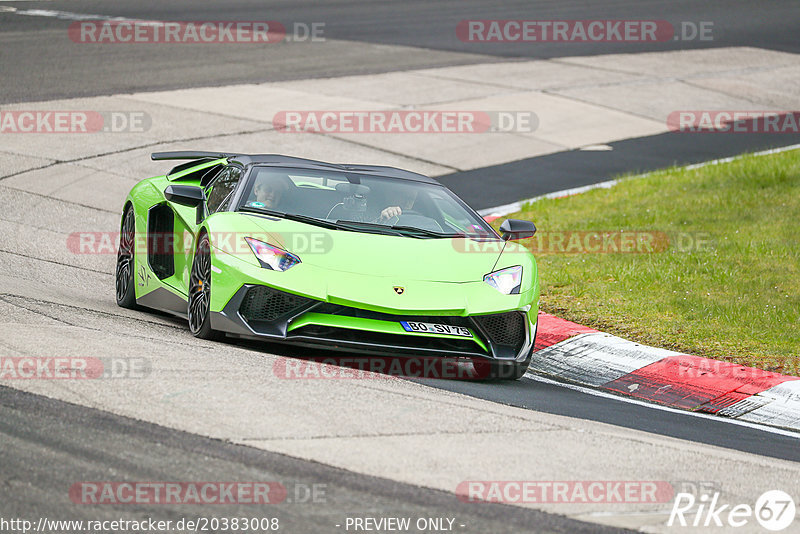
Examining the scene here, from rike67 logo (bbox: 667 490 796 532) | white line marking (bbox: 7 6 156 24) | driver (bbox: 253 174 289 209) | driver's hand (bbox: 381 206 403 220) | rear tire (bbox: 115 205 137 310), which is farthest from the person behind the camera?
white line marking (bbox: 7 6 156 24)

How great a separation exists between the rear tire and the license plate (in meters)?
2.84

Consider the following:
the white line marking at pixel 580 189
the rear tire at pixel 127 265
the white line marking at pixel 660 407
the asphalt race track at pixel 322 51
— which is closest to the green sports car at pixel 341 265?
the rear tire at pixel 127 265

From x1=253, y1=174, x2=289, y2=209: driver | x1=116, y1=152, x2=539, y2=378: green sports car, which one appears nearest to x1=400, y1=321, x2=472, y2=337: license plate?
x1=116, y1=152, x2=539, y2=378: green sports car

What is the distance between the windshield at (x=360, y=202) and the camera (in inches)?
306

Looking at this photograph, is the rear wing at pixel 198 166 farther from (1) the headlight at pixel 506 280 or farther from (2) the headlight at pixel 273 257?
(1) the headlight at pixel 506 280

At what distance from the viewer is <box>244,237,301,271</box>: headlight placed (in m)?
7.01

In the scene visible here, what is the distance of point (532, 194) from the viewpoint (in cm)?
1486

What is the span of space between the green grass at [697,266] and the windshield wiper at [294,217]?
2744 millimetres

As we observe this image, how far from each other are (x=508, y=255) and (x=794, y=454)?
2.24 m

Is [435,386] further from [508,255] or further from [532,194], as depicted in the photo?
[532,194]

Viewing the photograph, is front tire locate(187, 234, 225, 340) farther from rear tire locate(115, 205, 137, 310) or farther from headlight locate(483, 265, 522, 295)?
headlight locate(483, 265, 522, 295)

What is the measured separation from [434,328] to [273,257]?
1.07 meters

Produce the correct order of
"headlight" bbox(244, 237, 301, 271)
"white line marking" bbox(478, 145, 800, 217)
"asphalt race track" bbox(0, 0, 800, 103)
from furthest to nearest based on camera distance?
"asphalt race track" bbox(0, 0, 800, 103) → "white line marking" bbox(478, 145, 800, 217) → "headlight" bbox(244, 237, 301, 271)

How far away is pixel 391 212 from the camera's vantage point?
26.2 feet
